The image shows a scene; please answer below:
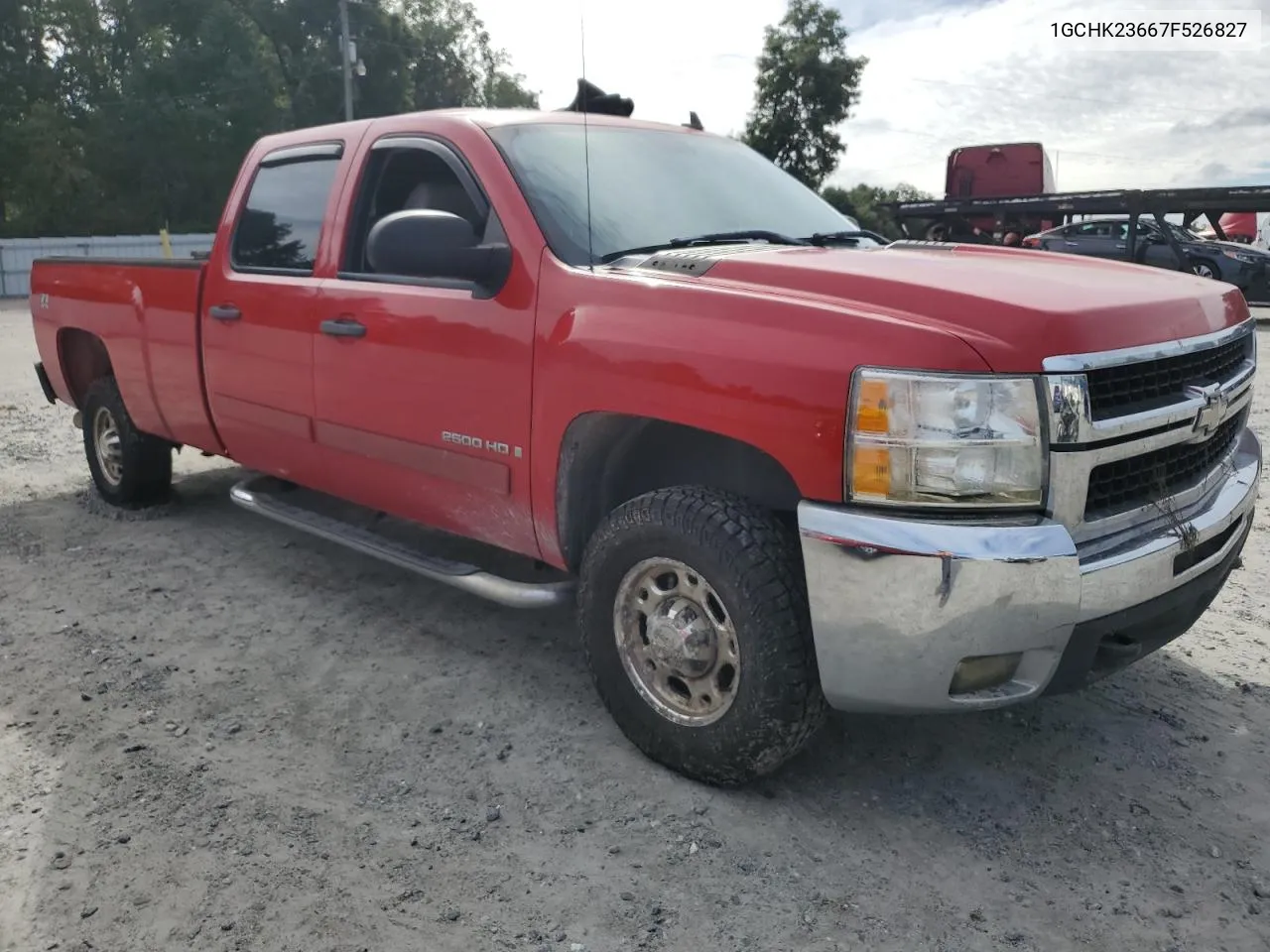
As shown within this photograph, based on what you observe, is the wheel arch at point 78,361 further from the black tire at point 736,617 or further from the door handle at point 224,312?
the black tire at point 736,617

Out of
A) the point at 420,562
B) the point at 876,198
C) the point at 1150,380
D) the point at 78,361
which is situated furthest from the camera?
the point at 876,198

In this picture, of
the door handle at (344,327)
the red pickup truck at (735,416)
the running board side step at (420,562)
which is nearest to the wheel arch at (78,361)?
the running board side step at (420,562)

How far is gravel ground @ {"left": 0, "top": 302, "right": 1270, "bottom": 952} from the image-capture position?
99.4 inches

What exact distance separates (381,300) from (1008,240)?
716 inches

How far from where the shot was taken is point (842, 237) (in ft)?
12.8

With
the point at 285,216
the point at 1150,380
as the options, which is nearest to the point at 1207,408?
the point at 1150,380

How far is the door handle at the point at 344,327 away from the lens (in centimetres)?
388

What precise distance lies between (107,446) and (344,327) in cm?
269

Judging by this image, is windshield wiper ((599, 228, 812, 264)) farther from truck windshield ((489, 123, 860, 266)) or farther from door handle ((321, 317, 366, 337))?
door handle ((321, 317, 366, 337))

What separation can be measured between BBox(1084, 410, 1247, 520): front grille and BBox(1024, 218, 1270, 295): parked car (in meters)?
13.1

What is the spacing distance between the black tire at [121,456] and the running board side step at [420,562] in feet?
3.27

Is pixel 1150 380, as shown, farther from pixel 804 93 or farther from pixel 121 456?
pixel 804 93

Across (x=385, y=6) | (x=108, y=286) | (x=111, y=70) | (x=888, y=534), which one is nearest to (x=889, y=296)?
(x=888, y=534)

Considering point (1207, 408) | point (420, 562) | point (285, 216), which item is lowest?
point (420, 562)
